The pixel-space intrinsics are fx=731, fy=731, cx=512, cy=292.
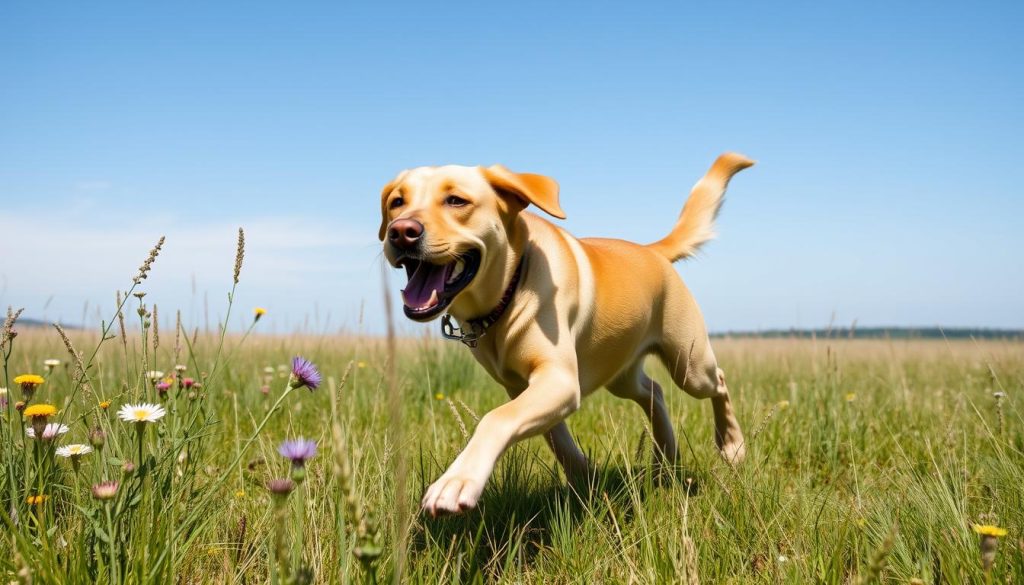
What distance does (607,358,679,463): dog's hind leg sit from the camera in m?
4.27

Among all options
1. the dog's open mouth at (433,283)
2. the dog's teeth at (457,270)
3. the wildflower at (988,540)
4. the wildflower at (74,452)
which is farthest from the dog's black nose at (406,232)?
the wildflower at (988,540)

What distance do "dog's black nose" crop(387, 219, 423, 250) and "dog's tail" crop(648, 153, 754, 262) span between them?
2133 millimetres

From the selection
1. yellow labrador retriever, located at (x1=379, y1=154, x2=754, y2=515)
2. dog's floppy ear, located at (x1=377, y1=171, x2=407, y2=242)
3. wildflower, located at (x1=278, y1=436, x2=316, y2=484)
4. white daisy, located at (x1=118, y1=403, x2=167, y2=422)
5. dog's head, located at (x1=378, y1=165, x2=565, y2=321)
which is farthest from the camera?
dog's floppy ear, located at (x1=377, y1=171, x2=407, y2=242)

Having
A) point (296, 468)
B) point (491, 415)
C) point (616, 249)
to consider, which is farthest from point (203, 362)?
point (296, 468)

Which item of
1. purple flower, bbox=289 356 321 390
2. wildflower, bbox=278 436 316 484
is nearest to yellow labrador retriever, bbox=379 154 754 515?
purple flower, bbox=289 356 321 390

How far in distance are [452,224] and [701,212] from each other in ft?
8.18

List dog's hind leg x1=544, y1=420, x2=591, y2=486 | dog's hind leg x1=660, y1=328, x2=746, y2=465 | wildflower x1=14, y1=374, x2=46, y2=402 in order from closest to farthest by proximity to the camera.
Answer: wildflower x1=14, y1=374, x2=46, y2=402 → dog's hind leg x1=544, y1=420, x2=591, y2=486 → dog's hind leg x1=660, y1=328, x2=746, y2=465

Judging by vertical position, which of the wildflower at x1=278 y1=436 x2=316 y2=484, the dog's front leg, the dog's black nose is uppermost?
the dog's black nose

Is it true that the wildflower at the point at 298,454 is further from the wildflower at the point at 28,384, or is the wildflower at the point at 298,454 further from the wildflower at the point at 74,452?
the wildflower at the point at 28,384

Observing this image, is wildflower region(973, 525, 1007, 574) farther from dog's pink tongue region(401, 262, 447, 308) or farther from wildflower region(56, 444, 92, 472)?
wildflower region(56, 444, 92, 472)

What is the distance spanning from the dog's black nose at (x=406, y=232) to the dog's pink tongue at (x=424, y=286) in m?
0.16

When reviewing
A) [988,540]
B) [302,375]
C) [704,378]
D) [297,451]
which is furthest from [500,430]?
[704,378]

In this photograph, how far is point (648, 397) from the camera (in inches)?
175

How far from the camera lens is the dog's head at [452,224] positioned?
2777 millimetres
